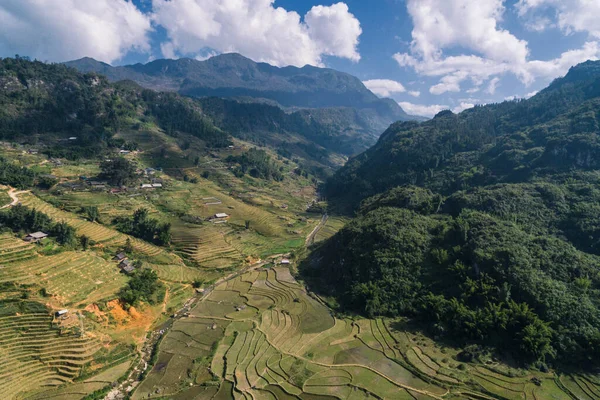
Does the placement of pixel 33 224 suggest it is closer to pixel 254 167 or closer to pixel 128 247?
pixel 128 247

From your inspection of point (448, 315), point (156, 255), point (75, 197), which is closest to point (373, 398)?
point (448, 315)

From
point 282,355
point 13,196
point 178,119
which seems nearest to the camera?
point 282,355

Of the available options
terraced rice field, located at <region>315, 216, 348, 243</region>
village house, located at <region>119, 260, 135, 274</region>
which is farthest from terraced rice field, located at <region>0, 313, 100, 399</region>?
terraced rice field, located at <region>315, 216, 348, 243</region>

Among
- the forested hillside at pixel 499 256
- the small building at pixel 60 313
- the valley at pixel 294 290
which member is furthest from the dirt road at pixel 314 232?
the small building at pixel 60 313

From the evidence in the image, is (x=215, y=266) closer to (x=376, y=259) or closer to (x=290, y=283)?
(x=290, y=283)

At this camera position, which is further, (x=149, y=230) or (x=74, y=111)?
(x=74, y=111)

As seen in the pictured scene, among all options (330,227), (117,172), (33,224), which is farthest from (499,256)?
(117,172)

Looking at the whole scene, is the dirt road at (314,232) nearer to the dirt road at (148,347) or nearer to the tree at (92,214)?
the dirt road at (148,347)
